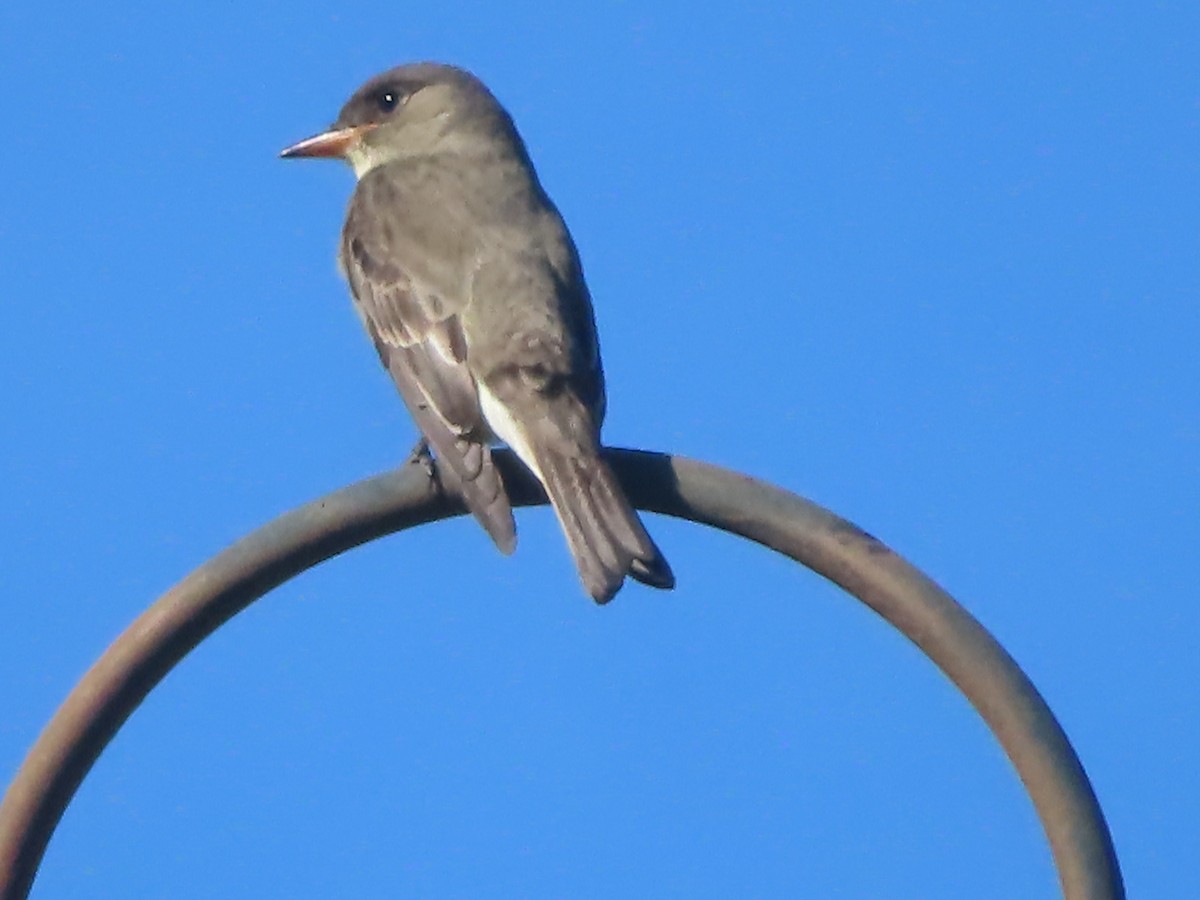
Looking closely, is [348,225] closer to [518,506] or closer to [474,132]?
[474,132]

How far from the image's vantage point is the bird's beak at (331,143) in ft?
26.8

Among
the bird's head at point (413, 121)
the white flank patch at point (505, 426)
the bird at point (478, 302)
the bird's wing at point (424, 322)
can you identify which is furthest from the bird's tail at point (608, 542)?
the bird's head at point (413, 121)

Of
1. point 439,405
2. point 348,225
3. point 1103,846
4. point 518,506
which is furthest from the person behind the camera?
point 348,225

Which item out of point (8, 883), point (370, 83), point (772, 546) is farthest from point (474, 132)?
point (8, 883)

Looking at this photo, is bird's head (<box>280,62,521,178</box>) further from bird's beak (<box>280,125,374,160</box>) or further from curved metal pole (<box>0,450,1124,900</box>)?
curved metal pole (<box>0,450,1124,900</box>)

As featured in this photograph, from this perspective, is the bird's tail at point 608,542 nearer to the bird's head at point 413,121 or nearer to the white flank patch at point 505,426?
the white flank patch at point 505,426

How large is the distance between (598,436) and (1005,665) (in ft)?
7.05

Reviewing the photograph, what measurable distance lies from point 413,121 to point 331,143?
0.30 metres

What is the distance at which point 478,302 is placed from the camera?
6.71 metres

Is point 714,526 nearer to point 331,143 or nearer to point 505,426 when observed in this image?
point 505,426

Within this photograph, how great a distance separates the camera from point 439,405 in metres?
6.37

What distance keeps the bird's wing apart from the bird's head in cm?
34

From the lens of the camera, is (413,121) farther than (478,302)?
Yes

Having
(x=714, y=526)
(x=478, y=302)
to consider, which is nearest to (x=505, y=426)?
(x=478, y=302)
